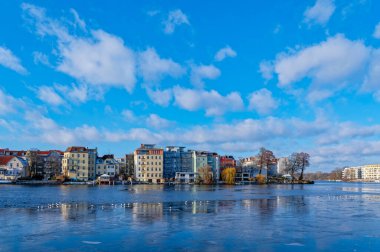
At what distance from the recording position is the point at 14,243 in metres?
16.8

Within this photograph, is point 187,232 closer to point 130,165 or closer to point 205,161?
point 205,161

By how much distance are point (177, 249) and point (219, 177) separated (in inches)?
5241

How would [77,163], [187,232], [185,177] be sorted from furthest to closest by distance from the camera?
[185,177]
[77,163]
[187,232]

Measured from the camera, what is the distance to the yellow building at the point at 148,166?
443 feet

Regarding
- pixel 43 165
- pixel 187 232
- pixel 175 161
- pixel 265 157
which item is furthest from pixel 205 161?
pixel 187 232

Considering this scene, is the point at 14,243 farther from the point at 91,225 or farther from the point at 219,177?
the point at 219,177

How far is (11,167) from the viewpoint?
125m

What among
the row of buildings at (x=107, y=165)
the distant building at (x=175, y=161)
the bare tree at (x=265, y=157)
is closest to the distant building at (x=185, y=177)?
the row of buildings at (x=107, y=165)

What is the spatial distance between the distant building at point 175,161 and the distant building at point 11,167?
5115cm

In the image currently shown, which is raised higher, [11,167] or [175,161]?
[175,161]

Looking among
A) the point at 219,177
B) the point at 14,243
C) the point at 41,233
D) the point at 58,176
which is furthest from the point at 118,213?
the point at 219,177

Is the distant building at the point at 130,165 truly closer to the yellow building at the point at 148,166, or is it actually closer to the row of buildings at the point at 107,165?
the row of buildings at the point at 107,165

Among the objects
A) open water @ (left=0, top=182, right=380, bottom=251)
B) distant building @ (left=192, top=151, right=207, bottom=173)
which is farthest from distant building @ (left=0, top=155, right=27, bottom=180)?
open water @ (left=0, top=182, right=380, bottom=251)

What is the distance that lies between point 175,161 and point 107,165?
2618cm
